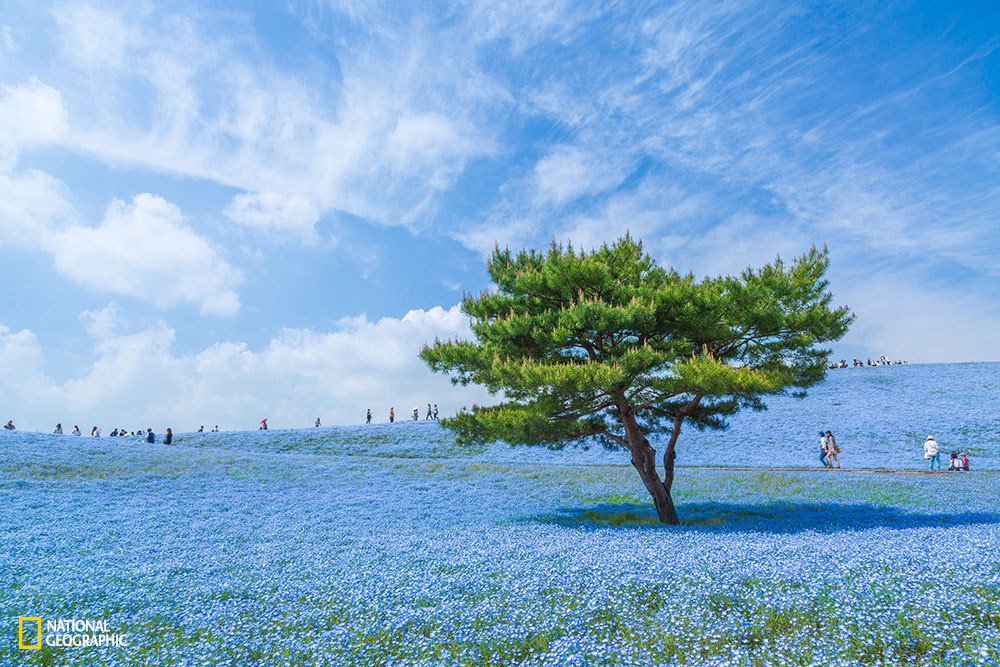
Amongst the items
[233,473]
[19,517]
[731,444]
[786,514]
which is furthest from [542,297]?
[731,444]

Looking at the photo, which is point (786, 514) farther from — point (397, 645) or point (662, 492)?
point (397, 645)

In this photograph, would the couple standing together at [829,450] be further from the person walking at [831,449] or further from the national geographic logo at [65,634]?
the national geographic logo at [65,634]

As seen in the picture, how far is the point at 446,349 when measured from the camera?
17047mm

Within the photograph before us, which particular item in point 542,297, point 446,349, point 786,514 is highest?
point 542,297

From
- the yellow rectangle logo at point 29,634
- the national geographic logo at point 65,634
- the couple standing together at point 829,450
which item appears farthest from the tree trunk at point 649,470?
the couple standing together at point 829,450

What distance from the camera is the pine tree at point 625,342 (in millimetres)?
14930

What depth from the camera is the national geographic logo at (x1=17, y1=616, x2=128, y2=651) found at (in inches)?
299

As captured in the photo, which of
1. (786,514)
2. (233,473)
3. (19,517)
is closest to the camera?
(19,517)

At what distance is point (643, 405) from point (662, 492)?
9.17 feet

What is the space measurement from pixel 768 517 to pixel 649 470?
4.44m

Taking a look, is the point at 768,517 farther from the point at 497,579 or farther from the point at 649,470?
the point at 497,579

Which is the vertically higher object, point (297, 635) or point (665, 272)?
point (665, 272)

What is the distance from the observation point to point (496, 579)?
9125mm

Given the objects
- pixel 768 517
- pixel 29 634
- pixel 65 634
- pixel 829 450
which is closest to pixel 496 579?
pixel 65 634
